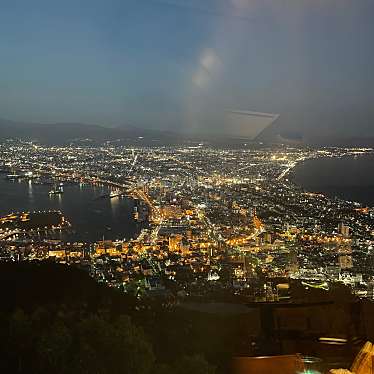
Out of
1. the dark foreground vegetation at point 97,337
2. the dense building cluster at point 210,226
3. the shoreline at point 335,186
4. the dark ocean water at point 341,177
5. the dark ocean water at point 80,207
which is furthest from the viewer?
the dark ocean water at point 341,177

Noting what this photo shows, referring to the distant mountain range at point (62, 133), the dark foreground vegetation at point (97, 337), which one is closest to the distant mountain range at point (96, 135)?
the distant mountain range at point (62, 133)

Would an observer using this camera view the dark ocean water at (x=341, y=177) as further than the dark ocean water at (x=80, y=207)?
Yes

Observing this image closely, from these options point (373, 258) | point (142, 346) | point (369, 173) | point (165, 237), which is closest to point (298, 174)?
point (369, 173)

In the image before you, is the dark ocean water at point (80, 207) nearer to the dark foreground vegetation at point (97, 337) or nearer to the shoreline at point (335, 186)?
the shoreline at point (335, 186)

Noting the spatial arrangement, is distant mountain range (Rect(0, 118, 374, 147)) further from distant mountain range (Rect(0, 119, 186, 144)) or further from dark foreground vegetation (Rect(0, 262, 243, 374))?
dark foreground vegetation (Rect(0, 262, 243, 374))

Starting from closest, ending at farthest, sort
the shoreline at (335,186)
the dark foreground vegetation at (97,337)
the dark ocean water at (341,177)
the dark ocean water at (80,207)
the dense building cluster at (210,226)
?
the dark foreground vegetation at (97,337), the dense building cluster at (210,226), the dark ocean water at (80,207), the shoreline at (335,186), the dark ocean water at (341,177)

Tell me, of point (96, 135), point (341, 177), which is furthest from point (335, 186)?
point (96, 135)

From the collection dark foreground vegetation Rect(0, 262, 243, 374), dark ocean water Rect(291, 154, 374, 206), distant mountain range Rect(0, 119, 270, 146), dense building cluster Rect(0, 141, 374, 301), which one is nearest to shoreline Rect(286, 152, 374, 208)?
dark ocean water Rect(291, 154, 374, 206)

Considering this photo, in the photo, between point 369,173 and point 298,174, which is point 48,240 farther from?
point 369,173
